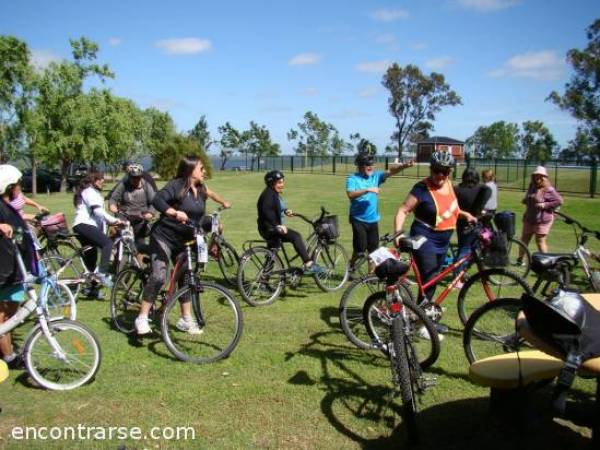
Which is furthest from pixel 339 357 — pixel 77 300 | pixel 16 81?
pixel 16 81

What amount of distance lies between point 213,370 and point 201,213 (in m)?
1.66

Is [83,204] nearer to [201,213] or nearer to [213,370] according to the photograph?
[201,213]

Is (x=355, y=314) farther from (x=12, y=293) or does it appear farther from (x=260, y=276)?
(x=12, y=293)

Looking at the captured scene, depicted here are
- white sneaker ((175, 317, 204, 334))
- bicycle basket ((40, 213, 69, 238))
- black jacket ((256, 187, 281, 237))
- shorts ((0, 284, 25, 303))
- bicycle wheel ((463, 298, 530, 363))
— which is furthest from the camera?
bicycle basket ((40, 213, 69, 238))

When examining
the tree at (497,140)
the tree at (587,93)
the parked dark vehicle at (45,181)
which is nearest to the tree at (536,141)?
the tree at (497,140)

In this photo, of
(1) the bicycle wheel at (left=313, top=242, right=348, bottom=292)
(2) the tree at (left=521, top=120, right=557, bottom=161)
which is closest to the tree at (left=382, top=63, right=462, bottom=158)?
(2) the tree at (left=521, top=120, right=557, bottom=161)

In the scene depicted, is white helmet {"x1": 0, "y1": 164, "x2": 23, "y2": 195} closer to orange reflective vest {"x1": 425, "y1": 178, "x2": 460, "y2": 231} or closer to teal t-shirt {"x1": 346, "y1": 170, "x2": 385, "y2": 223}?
orange reflective vest {"x1": 425, "y1": 178, "x2": 460, "y2": 231}

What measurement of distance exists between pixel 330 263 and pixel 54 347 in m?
4.24

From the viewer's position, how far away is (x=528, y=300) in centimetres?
289

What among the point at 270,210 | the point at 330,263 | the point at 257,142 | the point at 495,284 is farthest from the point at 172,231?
the point at 257,142

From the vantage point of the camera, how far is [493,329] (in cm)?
448

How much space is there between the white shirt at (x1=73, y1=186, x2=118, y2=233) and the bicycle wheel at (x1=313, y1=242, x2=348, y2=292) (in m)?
2.98

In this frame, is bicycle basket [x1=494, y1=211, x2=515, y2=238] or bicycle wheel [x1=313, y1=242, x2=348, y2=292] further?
bicycle wheel [x1=313, y1=242, x2=348, y2=292]

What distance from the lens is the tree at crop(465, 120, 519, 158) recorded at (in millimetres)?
64125
